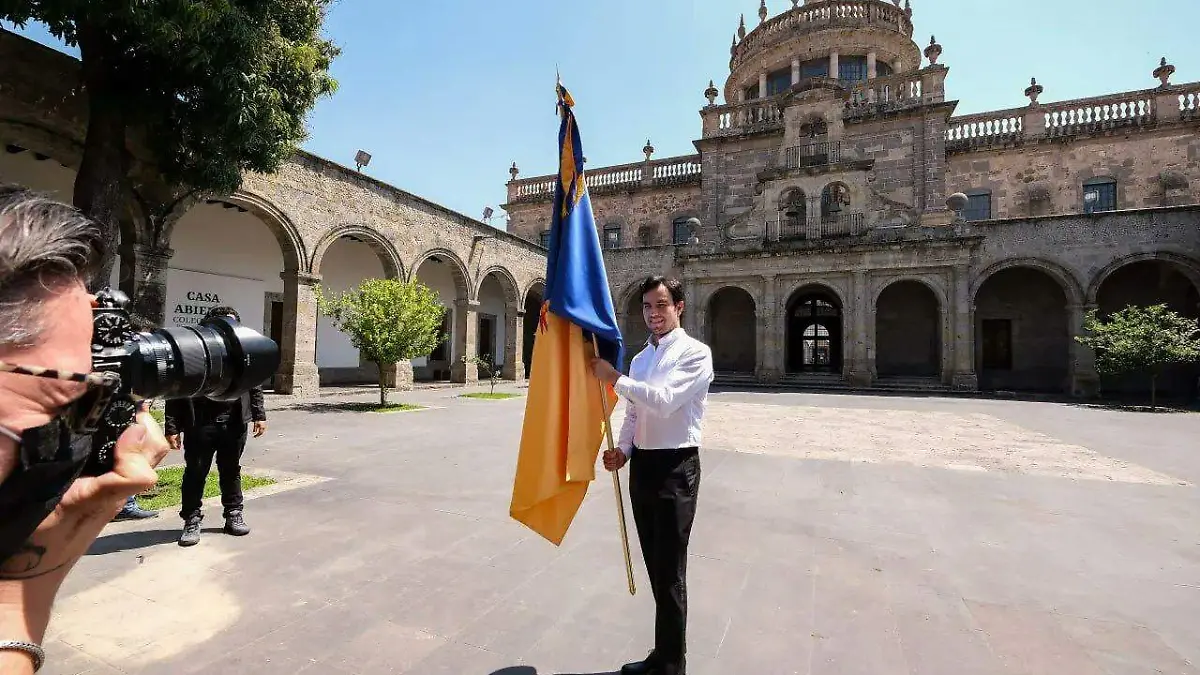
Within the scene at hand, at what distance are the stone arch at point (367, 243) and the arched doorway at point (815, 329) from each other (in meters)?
18.3

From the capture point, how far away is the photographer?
827 mm

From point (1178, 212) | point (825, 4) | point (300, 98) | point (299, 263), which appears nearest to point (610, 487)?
point (300, 98)

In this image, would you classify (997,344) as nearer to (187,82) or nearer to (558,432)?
(558,432)

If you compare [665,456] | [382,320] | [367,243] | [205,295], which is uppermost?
[367,243]

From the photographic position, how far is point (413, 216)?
712 inches

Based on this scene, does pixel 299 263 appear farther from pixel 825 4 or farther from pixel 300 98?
pixel 825 4

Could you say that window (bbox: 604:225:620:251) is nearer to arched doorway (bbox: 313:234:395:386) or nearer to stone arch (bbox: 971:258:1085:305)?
arched doorway (bbox: 313:234:395:386)

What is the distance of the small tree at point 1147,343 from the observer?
50.0 ft

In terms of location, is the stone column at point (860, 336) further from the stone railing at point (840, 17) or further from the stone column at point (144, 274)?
the stone column at point (144, 274)

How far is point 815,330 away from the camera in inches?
1043

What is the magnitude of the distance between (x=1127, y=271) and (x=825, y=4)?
64.5 feet

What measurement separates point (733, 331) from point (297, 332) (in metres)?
20.3

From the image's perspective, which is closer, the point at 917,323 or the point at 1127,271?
the point at 1127,271

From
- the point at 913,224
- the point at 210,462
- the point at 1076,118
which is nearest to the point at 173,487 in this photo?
the point at 210,462
